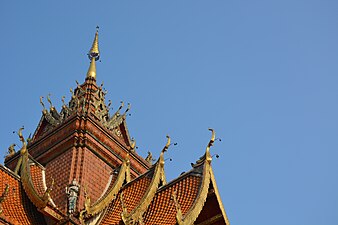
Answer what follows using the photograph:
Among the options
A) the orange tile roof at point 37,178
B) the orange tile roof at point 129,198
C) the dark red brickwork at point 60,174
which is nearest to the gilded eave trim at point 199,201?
the orange tile roof at point 129,198

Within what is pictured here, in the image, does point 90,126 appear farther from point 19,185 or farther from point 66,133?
point 19,185

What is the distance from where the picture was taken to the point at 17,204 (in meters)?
16.5

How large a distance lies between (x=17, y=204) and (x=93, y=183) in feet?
6.50

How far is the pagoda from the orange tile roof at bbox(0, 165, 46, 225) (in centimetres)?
2

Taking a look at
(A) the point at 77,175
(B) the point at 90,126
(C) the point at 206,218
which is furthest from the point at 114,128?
(C) the point at 206,218

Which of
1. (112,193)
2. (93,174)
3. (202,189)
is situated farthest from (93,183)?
(202,189)

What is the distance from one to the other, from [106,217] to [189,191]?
75.4 inches

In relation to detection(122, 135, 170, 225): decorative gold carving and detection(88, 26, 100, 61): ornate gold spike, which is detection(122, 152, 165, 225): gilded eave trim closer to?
detection(122, 135, 170, 225): decorative gold carving

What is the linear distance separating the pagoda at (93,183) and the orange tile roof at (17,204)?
2 centimetres

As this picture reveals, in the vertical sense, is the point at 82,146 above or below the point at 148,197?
above

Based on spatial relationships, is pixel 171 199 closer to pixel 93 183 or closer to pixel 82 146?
pixel 93 183

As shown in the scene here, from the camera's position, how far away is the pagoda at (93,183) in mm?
16016

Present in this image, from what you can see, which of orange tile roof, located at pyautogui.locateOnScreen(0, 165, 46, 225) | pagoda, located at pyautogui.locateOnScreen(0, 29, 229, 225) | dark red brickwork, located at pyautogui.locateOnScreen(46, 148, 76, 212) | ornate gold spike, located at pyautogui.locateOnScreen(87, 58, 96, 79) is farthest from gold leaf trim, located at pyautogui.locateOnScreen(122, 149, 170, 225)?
ornate gold spike, located at pyautogui.locateOnScreen(87, 58, 96, 79)

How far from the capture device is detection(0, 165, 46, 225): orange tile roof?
16.0m
